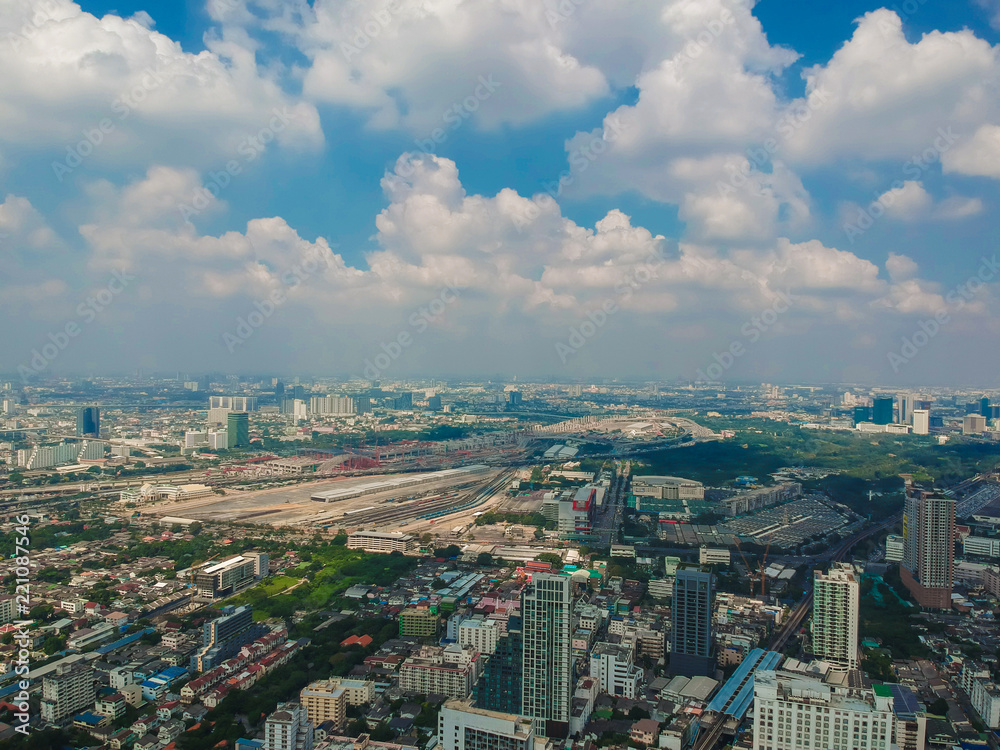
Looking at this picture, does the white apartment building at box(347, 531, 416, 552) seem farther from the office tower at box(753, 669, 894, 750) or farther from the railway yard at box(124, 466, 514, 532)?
the office tower at box(753, 669, 894, 750)

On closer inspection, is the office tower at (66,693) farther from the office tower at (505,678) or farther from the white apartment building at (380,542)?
the white apartment building at (380,542)

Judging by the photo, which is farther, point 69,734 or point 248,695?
point 248,695

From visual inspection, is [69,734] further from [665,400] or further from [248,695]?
[665,400]

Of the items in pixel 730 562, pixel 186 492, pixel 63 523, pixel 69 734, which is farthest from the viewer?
pixel 186 492

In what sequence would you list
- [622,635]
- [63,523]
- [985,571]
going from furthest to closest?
[63,523] < [985,571] < [622,635]

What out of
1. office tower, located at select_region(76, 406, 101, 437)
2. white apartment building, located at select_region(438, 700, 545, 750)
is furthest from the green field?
office tower, located at select_region(76, 406, 101, 437)

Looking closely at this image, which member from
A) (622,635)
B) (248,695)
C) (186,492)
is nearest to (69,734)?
(248,695)
